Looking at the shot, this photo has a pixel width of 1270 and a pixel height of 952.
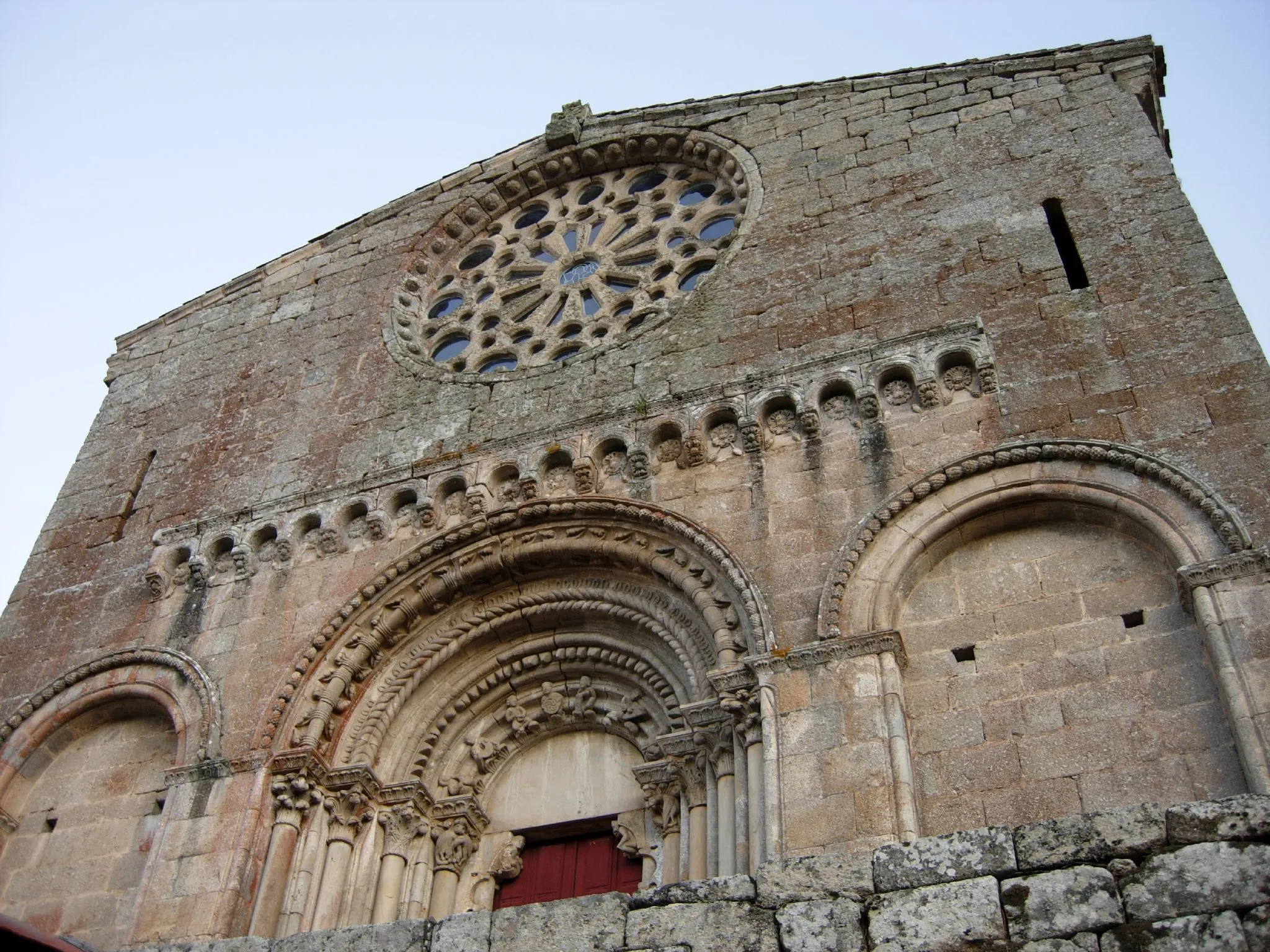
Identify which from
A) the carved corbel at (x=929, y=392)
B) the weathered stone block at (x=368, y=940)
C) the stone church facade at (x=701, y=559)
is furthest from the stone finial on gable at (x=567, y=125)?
the weathered stone block at (x=368, y=940)

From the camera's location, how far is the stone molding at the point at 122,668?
10.1 metres

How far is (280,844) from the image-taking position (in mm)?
8977

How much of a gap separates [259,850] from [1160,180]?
316 inches

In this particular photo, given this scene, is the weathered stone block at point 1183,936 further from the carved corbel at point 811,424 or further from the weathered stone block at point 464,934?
the carved corbel at point 811,424

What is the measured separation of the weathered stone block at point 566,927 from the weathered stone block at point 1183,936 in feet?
5.78

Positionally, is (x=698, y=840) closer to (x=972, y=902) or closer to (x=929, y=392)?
(x=929, y=392)

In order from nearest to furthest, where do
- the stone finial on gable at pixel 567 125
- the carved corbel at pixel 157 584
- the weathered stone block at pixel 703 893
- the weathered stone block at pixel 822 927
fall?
the weathered stone block at pixel 822 927 → the weathered stone block at pixel 703 893 → the carved corbel at pixel 157 584 → the stone finial on gable at pixel 567 125

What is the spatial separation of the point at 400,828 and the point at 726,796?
97.0 inches

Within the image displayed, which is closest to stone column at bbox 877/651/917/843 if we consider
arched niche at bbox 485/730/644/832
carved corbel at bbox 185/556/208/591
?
arched niche at bbox 485/730/644/832

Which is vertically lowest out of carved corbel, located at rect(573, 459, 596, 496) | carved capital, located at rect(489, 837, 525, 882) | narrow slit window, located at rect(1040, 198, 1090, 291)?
carved capital, located at rect(489, 837, 525, 882)

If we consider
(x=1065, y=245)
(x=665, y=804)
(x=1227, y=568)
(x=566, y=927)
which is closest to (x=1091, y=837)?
(x=566, y=927)

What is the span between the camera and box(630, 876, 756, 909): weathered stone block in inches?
201

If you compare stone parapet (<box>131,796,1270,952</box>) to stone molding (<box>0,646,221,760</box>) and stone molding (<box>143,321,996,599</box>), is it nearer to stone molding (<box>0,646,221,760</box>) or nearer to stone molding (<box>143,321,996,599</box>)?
stone molding (<box>143,321,996,599</box>)

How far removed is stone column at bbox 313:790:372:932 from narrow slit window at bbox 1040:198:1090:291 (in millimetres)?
6214
